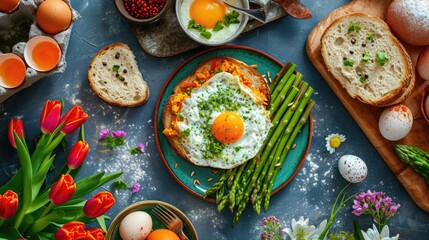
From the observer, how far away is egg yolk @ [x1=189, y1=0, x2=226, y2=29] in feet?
13.2

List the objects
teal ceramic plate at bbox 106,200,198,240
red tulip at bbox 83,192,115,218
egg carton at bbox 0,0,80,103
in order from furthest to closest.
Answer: teal ceramic plate at bbox 106,200,198,240 → egg carton at bbox 0,0,80,103 → red tulip at bbox 83,192,115,218

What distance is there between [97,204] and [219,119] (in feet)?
3.94

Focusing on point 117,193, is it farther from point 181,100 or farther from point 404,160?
point 404,160

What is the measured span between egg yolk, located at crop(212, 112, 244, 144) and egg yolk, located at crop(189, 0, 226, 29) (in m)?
0.66

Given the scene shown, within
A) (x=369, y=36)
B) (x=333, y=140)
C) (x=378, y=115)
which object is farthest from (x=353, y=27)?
(x=333, y=140)

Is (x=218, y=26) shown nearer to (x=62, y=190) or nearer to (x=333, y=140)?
(x=333, y=140)

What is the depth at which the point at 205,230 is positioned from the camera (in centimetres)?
415

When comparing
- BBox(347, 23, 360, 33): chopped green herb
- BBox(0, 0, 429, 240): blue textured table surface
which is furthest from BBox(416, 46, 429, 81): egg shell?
BBox(0, 0, 429, 240): blue textured table surface

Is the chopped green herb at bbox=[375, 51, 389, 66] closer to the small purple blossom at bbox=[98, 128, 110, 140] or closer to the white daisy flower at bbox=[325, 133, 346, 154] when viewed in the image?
the white daisy flower at bbox=[325, 133, 346, 154]

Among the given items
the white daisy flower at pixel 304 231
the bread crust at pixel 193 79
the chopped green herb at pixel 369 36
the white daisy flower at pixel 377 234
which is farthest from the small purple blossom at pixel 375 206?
the chopped green herb at pixel 369 36

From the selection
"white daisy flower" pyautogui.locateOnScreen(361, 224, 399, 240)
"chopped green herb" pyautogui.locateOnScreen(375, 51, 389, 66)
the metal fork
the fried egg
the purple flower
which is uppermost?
"chopped green herb" pyautogui.locateOnScreen(375, 51, 389, 66)

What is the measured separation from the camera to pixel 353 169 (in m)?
4.12

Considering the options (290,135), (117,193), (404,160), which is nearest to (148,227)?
(117,193)

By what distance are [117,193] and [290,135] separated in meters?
1.32
